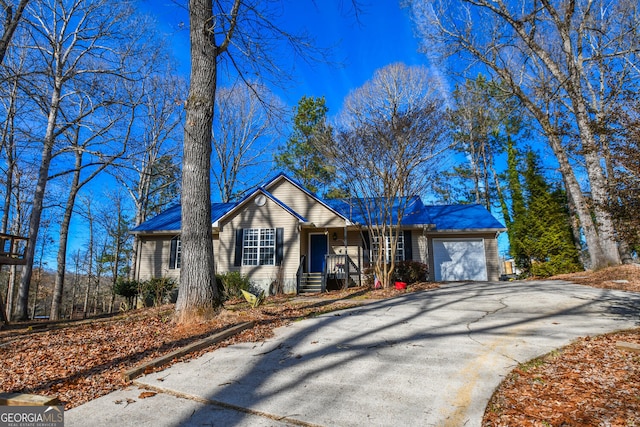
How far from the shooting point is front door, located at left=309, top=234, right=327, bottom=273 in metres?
15.9

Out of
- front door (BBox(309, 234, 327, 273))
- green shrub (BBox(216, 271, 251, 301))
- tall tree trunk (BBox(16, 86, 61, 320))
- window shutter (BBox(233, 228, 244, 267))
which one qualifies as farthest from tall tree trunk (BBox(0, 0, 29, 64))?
front door (BBox(309, 234, 327, 273))

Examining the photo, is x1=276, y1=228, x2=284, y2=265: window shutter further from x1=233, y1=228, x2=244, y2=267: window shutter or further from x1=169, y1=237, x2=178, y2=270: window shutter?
x1=169, y1=237, x2=178, y2=270: window shutter

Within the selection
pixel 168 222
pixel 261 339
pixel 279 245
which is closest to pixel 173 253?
pixel 168 222

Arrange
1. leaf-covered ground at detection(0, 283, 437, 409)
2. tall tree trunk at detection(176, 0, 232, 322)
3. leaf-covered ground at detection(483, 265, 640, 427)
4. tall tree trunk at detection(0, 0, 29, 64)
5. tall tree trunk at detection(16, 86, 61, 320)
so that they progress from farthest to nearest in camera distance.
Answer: tall tree trunk at detection(16, 86, 61, 320)
tall tree trunk at detection(0, 0, 29, 64)
tall tree trunk at detection(176, 0, 232, 322)
leaf-covered ground at detection(0, 283, 437, 409)
leaf-covered ground at detection(483, 265, 640, 427)

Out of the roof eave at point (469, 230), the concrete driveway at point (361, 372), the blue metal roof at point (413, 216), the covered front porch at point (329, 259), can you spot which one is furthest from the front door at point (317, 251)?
the concrete driveway at point (361, 372)

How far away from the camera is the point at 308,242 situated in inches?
632

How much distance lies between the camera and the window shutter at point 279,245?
1451cm

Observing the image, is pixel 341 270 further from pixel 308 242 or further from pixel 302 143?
pixel 302 143

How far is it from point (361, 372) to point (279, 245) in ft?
36.2

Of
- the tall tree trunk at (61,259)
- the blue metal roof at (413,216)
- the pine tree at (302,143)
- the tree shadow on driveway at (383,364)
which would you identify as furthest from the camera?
the pine tree at (302,143)

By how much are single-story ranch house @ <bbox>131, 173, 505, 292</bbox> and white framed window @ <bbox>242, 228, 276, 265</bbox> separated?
4 centimetres

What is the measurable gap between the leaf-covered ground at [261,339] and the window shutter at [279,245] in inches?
314

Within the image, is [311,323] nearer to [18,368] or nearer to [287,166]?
[18,368]

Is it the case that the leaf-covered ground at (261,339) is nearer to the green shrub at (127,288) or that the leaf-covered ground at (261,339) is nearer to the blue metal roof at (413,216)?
the green shrub at (127,288)
